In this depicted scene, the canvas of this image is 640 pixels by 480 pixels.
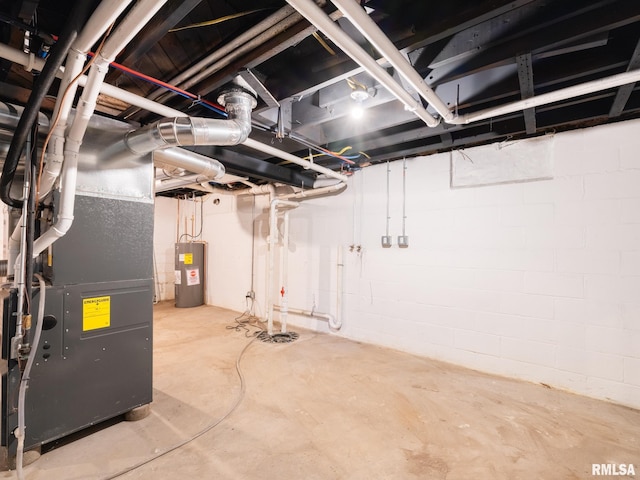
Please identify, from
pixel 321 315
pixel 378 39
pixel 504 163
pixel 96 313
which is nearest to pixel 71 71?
pixel 378 39

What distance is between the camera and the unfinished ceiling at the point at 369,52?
1.24 meters

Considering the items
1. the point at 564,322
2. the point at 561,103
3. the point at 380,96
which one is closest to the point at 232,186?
the point at 380,96

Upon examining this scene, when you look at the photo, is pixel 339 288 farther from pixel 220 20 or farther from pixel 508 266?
pixel 220 20

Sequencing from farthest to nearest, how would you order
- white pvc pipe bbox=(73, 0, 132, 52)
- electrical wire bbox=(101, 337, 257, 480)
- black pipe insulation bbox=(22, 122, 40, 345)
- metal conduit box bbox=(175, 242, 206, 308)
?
metal conduit box bbox=(175, 242, 206, 308) < electrical wire bbox=(101, 337, 257, 480) < black pipe insulation bbox=(22, 122, 40, 345) < white pvc pipe bbox=(73, 0, 132, 52)

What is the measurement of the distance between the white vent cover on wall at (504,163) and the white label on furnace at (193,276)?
4.28 meters

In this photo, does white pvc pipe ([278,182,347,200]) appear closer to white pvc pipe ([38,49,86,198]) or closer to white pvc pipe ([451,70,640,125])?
white pvc pipe ([451,70,640,125])

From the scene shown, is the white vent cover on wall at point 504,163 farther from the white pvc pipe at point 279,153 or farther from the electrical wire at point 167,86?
the electrical wire at point 167,86

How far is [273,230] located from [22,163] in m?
2.27

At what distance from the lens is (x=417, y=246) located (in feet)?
10.0

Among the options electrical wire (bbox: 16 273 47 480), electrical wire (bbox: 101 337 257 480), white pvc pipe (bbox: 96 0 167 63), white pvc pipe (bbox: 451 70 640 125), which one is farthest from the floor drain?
white pvc pipe (bbox: 96 0 167 63)

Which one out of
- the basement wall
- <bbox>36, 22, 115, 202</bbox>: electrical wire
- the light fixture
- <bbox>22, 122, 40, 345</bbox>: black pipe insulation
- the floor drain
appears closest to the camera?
<bbox>36, 22, 115, 202</bbox>: electrical wire

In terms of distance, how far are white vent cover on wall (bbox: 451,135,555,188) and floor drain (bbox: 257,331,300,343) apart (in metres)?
2.44

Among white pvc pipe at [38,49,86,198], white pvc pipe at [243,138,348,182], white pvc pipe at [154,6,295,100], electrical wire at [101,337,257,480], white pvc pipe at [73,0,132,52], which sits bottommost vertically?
electrical wire at [101,337,257,480]

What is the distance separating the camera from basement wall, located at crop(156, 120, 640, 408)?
7.02 ft
